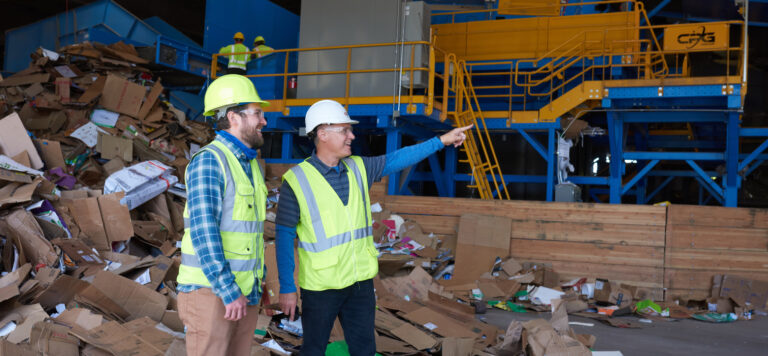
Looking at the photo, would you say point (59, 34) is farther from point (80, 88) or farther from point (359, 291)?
point (359, 291)

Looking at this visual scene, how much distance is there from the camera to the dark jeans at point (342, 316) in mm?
2889

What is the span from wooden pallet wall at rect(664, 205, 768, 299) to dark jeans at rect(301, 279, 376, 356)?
212 inches

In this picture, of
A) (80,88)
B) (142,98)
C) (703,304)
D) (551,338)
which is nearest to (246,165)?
(551,338)

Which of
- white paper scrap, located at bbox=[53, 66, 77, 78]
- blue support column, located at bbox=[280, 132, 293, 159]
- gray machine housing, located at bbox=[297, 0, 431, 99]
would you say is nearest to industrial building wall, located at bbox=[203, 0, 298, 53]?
white paper scrap, located at bbox=[53, 66, 77, 78]

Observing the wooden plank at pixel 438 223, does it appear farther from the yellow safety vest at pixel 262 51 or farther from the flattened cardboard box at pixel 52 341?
the flattened cardboard box at pixel 52 341

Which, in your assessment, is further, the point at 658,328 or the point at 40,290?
the point at 658,328

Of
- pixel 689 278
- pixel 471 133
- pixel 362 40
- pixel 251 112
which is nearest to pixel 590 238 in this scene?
pixel 689 278

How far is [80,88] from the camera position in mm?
10320

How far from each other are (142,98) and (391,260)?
5.78 m

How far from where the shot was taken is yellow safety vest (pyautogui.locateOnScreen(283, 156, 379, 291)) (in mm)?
2846

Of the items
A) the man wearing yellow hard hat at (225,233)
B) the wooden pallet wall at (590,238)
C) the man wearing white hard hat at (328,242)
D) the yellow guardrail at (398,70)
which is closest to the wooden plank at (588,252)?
the wooden pallet wall at (590,238)

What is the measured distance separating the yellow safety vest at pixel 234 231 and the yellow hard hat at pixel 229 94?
19cm

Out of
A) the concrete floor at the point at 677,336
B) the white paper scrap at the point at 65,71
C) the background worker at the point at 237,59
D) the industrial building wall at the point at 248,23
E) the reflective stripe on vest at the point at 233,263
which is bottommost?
the concrete floor at the point at 677,336

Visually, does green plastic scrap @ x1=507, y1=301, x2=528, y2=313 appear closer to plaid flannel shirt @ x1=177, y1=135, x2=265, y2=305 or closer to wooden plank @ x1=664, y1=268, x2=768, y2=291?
wooden plank @ x1=664, y1=268, x2=768, y2=291
